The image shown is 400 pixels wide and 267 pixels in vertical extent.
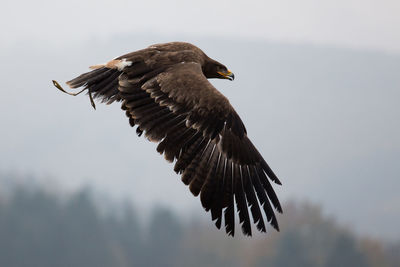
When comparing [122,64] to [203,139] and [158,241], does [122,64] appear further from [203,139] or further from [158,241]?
[158,241]

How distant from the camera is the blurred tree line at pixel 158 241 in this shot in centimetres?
7981

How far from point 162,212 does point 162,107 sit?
81112 millimetres

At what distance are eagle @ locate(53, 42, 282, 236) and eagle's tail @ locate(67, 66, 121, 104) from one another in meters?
0.11

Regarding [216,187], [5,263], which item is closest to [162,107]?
[216,187]

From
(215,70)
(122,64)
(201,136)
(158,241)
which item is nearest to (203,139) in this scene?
(201,136)

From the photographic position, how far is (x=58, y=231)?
286ft

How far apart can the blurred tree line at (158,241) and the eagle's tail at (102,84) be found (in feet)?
224

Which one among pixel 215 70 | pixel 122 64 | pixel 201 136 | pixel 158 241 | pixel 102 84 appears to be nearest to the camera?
pixel 201 136

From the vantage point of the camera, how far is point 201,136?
8.79 meters

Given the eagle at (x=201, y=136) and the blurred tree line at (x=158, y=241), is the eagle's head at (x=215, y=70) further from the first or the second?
the blurred tree line at (x=158, y=241)

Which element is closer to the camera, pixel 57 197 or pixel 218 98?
pixel 218 98

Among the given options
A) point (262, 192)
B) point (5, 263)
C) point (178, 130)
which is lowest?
point (5, 263)

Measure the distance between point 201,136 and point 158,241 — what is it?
7645cm

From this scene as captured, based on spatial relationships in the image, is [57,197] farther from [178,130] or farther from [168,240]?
[178,130]
